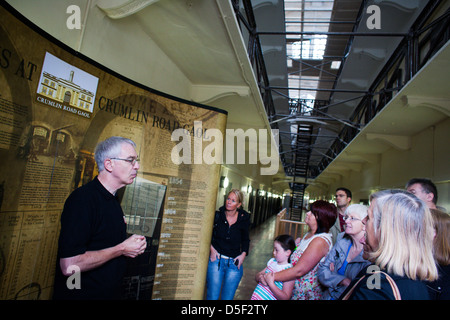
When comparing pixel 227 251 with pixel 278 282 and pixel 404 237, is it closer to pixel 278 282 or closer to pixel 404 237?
pixel 278 282

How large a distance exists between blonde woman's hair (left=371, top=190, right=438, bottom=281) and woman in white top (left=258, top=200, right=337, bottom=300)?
1.03 m

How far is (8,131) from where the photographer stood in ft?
4.45

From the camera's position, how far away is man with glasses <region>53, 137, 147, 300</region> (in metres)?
1.45

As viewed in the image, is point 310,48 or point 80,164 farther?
point 310,48

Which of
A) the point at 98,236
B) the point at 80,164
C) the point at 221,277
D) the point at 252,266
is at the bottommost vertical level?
the point at 252,266

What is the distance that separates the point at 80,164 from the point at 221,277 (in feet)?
6.89

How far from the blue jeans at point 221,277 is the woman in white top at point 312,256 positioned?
2.78 feet

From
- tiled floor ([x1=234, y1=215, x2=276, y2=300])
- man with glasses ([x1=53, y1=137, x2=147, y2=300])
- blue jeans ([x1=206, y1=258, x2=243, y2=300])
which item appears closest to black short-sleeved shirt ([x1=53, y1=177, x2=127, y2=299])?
man with glasses ([x1=53, y1=137, x2=147, y2=300])

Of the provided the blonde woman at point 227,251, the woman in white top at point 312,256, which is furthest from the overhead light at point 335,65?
the woman in white top at point 312,256

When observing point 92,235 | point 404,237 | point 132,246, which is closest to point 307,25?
point 404,237

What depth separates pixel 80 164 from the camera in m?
1.83

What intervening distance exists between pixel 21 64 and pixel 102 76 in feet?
1.89

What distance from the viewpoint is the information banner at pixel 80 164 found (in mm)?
1402

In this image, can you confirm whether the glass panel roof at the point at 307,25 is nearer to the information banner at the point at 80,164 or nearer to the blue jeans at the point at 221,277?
the information banner at the point at 80,164
